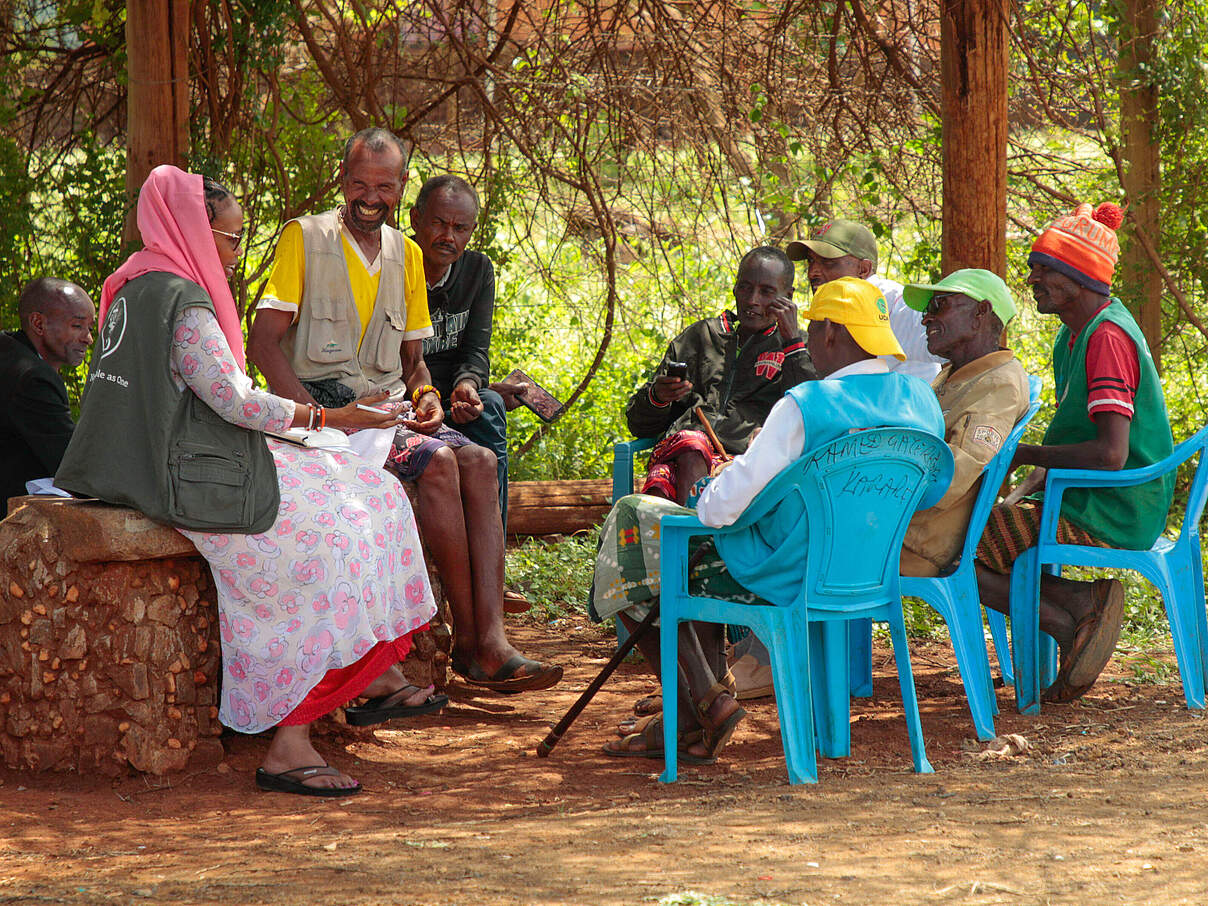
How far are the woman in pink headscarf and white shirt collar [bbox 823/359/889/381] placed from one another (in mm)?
1359

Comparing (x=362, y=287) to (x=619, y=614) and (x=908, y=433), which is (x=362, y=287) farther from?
(x=908, y=433)

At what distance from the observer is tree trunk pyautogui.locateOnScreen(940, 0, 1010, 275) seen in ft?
17.8

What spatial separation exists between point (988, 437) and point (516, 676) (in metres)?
1.74

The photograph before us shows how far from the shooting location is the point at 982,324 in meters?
4.37

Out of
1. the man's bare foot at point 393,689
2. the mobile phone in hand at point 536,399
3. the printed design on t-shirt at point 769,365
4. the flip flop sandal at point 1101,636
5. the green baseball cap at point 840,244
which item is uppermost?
the green baseball cap at point 840,244

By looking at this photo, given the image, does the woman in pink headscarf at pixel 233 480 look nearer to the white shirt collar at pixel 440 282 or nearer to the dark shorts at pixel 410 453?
the dark shorts at pixel 410 453

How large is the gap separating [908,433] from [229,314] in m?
1.95

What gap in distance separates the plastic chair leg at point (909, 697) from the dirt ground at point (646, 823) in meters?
0.06

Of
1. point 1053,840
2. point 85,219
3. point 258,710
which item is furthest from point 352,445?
point 85,219

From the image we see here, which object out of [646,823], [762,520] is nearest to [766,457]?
[762,520]

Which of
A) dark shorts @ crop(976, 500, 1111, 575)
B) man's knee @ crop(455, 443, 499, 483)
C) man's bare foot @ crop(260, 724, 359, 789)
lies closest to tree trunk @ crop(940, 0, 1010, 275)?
dark shorts @ crop(976, 500, 1111, 575)

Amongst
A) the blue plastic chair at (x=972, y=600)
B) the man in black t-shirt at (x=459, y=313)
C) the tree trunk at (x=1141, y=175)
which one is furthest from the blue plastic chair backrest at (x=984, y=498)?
the tree trunk at (x=1141, y=175)

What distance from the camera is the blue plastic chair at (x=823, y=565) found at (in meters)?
3.54

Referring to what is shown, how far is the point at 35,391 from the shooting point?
14.1ft
